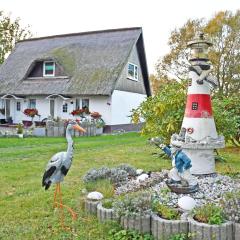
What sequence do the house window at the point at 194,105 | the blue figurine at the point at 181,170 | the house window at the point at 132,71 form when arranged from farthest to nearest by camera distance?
1. the house window at the point at 132,71
2. the house window at the point at 194,105
3. the blue figurine at the point at 181,170

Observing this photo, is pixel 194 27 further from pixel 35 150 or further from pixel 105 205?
pixel 105 205

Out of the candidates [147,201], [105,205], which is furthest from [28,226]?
[147,201]

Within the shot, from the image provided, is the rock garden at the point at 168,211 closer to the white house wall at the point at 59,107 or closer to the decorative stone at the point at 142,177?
the decorative stone at the point at 142,177

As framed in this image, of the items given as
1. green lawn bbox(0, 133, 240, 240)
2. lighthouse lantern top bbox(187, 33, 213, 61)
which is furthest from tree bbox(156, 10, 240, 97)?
lighthouse lantern top bbox(187, 33, 213, 61)

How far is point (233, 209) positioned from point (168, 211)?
2.98 ft

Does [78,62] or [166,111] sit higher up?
[78,62]

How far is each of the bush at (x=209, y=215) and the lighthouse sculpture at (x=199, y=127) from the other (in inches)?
114

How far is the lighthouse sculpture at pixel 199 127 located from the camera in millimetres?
7891

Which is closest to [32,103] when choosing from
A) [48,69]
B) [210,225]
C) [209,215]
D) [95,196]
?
[48,69]

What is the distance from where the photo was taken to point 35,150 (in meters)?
14.6

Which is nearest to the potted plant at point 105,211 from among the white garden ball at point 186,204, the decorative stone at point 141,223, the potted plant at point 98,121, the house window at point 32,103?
the decorative stone at point 141,223

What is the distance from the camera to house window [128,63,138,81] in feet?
91.4

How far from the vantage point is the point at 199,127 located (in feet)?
26.0

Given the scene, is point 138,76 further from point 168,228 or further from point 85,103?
point 168,228
